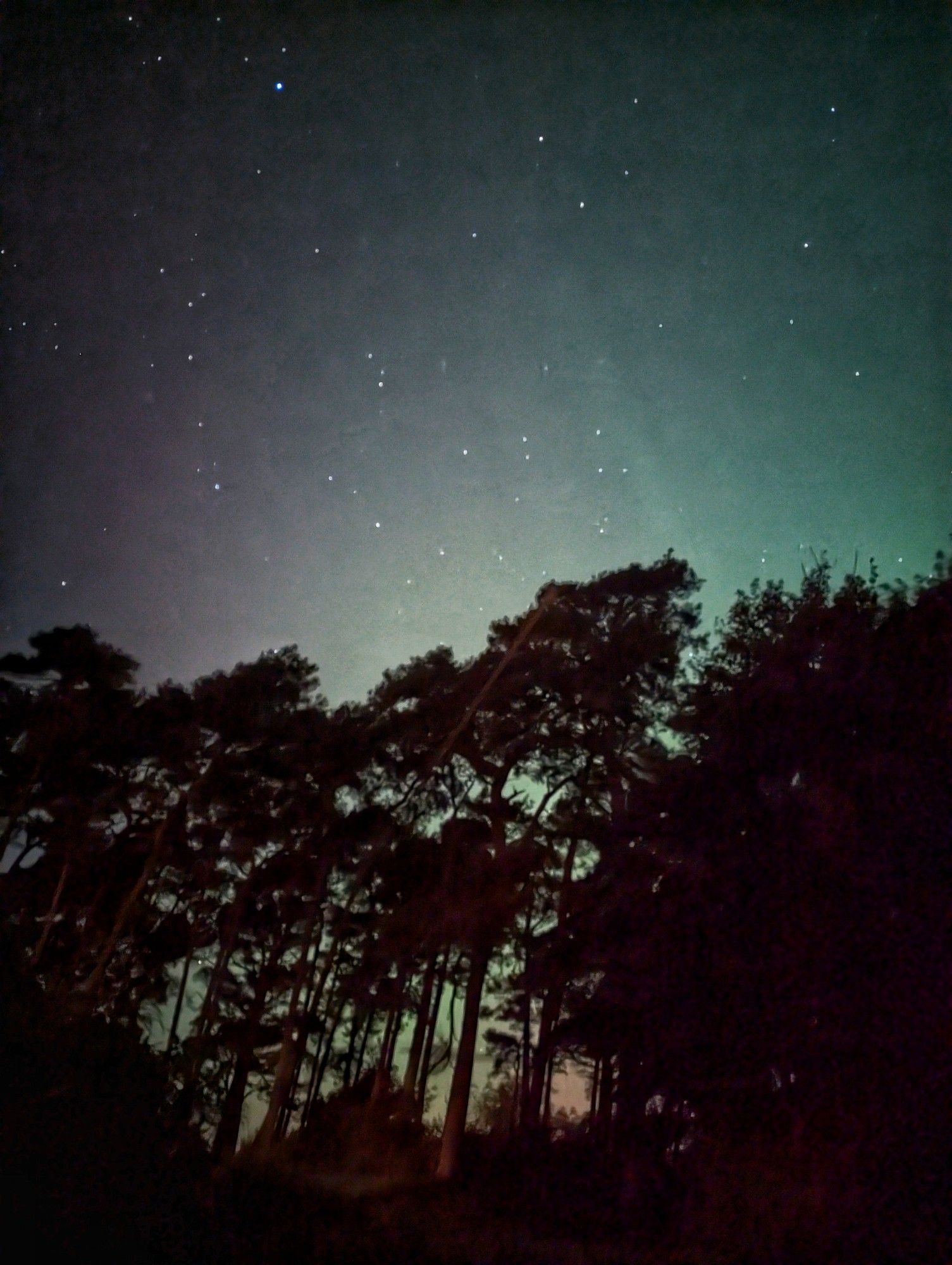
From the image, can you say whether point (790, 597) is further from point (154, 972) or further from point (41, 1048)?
point (154, 972)

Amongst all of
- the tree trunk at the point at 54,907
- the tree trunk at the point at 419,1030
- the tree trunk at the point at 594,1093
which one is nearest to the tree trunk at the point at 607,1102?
the tree trunk at the point at 594,1093

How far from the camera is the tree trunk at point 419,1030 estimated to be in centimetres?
2562

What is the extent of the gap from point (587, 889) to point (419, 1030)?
46.8 feet

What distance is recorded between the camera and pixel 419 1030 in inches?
1081

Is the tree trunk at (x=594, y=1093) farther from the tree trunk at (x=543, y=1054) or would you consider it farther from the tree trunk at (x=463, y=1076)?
the tree trunk at (x=463, y=1076)

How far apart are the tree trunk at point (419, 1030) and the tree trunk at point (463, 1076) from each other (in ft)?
11.5

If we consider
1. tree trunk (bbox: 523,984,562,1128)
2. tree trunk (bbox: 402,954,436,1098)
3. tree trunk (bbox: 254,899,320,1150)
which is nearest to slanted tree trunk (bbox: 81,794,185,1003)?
tree trunk (bbox: 254,899,320,1150)

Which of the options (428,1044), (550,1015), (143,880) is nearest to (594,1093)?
(428,1044)

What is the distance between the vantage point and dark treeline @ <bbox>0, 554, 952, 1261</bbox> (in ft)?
38.2

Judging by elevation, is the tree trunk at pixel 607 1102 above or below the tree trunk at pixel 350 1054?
below

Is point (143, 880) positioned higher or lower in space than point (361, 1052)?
higher

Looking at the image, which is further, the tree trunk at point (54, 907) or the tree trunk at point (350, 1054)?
the tree trunk at point (350, 1054)

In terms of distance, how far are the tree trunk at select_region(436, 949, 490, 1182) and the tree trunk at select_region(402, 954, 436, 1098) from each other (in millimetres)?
3518

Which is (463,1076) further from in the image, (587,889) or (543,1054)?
(587,889)
